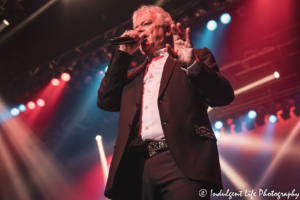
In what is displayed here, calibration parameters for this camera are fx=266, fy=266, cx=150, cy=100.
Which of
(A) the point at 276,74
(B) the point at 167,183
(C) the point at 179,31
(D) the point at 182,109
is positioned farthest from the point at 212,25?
(B) the point at 167,183

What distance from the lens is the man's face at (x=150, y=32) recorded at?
174cm

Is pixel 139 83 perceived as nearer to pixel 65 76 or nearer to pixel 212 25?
pixel 212 25

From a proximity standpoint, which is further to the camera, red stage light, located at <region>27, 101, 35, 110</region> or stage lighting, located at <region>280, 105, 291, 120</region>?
red stage light, located at <region>27, 101, 35, 110</region>

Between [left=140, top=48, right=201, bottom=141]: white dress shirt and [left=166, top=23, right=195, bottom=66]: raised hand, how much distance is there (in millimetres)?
35

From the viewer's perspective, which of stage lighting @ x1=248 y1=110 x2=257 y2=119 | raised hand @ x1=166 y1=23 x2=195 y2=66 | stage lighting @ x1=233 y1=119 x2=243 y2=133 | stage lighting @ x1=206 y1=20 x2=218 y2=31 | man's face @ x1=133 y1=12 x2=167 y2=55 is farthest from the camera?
stage lighting @ x1=233 y1=119 x2=243 y2=133

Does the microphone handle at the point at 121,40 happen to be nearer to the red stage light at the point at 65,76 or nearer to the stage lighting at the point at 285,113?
the red stage light at the point at 65,76

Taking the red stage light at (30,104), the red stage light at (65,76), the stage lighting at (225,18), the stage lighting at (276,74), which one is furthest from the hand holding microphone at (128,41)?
the red stage light at (30,104)

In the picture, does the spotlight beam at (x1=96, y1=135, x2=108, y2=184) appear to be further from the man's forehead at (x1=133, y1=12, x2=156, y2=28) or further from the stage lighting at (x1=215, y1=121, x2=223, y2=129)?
the man's forehead at (x1=133, y1=12, x2=156, y2=28)

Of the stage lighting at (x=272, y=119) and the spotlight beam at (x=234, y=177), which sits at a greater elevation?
the stage lighting at (x=272, y=119)

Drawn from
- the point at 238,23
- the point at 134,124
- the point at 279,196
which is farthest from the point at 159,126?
the point at 279,196

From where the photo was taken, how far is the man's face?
174 cm

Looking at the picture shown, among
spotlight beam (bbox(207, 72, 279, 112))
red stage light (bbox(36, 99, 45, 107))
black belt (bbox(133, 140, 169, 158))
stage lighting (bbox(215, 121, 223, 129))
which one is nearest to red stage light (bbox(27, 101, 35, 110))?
red stage light (bbox(36, 99, 45, 107))

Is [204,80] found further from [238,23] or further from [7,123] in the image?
[7,123]

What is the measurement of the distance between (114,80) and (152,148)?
48 centimetres
